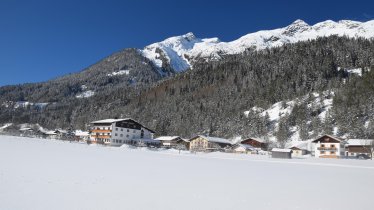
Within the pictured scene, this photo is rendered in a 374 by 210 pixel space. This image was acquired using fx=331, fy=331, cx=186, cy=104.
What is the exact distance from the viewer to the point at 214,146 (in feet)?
370

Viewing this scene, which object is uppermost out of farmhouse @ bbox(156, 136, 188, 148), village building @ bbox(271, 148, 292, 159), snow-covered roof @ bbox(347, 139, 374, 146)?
snow-covered roof @ bbox(347, 139, 374, 146)

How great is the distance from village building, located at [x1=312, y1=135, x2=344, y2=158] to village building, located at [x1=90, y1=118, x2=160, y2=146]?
5693 centimetres

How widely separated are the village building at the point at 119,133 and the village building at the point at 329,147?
56.9m

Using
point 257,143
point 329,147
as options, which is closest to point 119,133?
point 257,143

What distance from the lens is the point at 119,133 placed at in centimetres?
12031

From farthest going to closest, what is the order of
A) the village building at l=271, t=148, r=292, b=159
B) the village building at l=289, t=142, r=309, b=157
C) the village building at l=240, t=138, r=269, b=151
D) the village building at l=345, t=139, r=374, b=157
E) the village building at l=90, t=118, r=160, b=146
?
the village building at l=240, t=138, r=269, b=151 < the village building at l=90, t=118, r=160, b=146 < the village building at l=289, t=142, r=309, b=157 < the village building at l=345, t=139, r=374, b=157 < the village building at l=271, t=148, r=292, b=159

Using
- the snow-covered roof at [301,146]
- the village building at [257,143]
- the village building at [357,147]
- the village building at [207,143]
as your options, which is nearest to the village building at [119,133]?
the village building at [207,143]

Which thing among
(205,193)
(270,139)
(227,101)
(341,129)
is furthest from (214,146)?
(205,193)

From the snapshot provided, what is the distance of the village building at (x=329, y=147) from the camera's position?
98312 millimetres

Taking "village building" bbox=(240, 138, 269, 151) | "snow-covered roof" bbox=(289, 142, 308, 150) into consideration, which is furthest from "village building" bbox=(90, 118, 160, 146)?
"snow-covered roof" bbox=(289, 142, 308, 150)

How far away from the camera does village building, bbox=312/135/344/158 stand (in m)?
98.3

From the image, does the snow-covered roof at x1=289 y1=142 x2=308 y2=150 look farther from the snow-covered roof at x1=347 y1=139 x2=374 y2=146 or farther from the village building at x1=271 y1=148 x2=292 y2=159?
the village building at x1=271 y1=148 x2=292 y2=159

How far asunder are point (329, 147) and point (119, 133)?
70527mm

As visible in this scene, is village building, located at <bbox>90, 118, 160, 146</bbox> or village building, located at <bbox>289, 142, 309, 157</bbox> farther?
village building, located at <bbox>90, 118, 160, 146</bbox>
